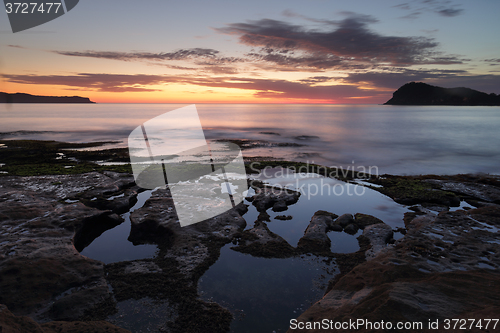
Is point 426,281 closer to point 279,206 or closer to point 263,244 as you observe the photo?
point 263,244

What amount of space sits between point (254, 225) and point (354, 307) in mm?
6263

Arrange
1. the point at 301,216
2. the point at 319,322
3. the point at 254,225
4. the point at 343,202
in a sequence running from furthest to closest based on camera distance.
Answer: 1. the point at 343,202
2. the point at 301,216
3. the point at 254,225
4. the point at 319,322

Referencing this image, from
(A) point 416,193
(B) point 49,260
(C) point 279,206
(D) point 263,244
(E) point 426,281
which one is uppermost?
(E) point 426,281

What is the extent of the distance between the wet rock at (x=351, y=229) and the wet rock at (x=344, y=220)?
10.0 inches

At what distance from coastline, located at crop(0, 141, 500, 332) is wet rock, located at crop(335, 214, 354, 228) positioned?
0.14 feet

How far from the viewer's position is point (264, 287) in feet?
24.0

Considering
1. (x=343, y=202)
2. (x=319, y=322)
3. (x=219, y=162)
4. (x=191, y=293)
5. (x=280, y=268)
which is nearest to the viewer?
(x=319, y=322)

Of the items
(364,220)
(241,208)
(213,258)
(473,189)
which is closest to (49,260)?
(213,258)

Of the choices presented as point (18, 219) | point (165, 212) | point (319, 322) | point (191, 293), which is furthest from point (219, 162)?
point (319, 322)

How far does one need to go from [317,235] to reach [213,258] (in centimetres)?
427

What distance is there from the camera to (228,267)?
8.18m

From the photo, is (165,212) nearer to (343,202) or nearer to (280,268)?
(280,268)

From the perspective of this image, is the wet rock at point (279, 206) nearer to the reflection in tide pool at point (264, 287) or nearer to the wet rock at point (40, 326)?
the reflection in tide pool at point (264, 287)

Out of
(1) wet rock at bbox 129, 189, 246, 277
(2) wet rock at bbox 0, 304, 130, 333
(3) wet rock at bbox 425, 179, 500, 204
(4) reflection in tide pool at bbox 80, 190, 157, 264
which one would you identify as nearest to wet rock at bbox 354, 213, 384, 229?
(1) wet rock at bbox 129, 189, 246, 277
